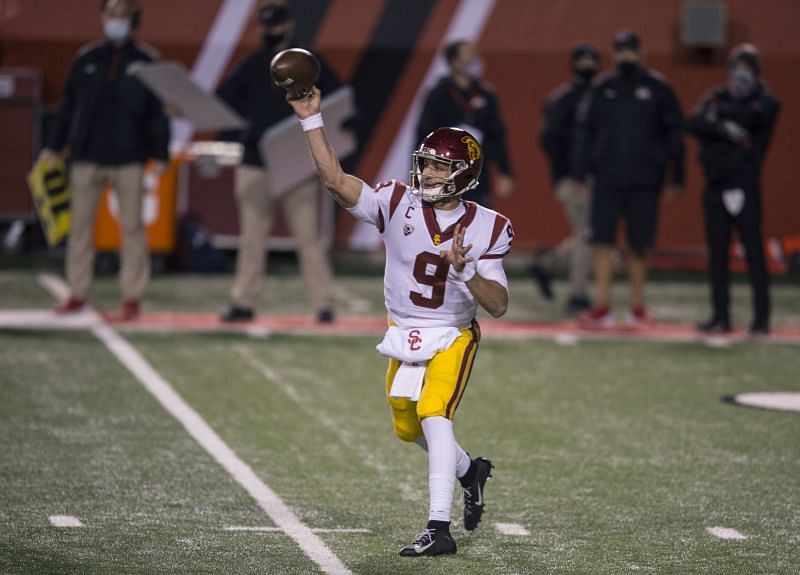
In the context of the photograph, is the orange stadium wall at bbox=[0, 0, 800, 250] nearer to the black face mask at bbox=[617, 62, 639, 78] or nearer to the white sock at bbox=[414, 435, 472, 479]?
the black face mask at bbox=[617, 62, 639, 78]

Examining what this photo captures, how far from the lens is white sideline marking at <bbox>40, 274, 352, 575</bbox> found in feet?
19.0

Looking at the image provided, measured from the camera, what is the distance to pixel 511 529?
6184mm

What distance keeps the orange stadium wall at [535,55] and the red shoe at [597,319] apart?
497 cm

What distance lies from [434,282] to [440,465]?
674 mm

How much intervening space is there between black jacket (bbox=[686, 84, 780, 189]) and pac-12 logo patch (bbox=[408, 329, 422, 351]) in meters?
6.13

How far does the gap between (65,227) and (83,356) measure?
2.53 metres

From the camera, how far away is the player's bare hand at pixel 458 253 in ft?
18.3

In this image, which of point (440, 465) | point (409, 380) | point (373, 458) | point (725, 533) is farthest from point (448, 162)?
point (373, 458)

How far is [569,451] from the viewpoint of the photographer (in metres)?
7.79

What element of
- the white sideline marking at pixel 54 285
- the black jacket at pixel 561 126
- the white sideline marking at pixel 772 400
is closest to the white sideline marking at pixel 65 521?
the white sideline marking at pixel 772 400

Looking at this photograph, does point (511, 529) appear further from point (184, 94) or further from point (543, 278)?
point (543, 278)

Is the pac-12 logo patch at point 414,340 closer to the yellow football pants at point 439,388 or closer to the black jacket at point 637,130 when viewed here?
the yellow football pants at point 439,388

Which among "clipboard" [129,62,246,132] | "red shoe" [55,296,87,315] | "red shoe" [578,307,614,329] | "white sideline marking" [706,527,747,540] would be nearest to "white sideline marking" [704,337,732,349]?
"red shoe" [578,307,614,329]

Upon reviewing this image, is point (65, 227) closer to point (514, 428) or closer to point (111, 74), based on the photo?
point (111, 74)
